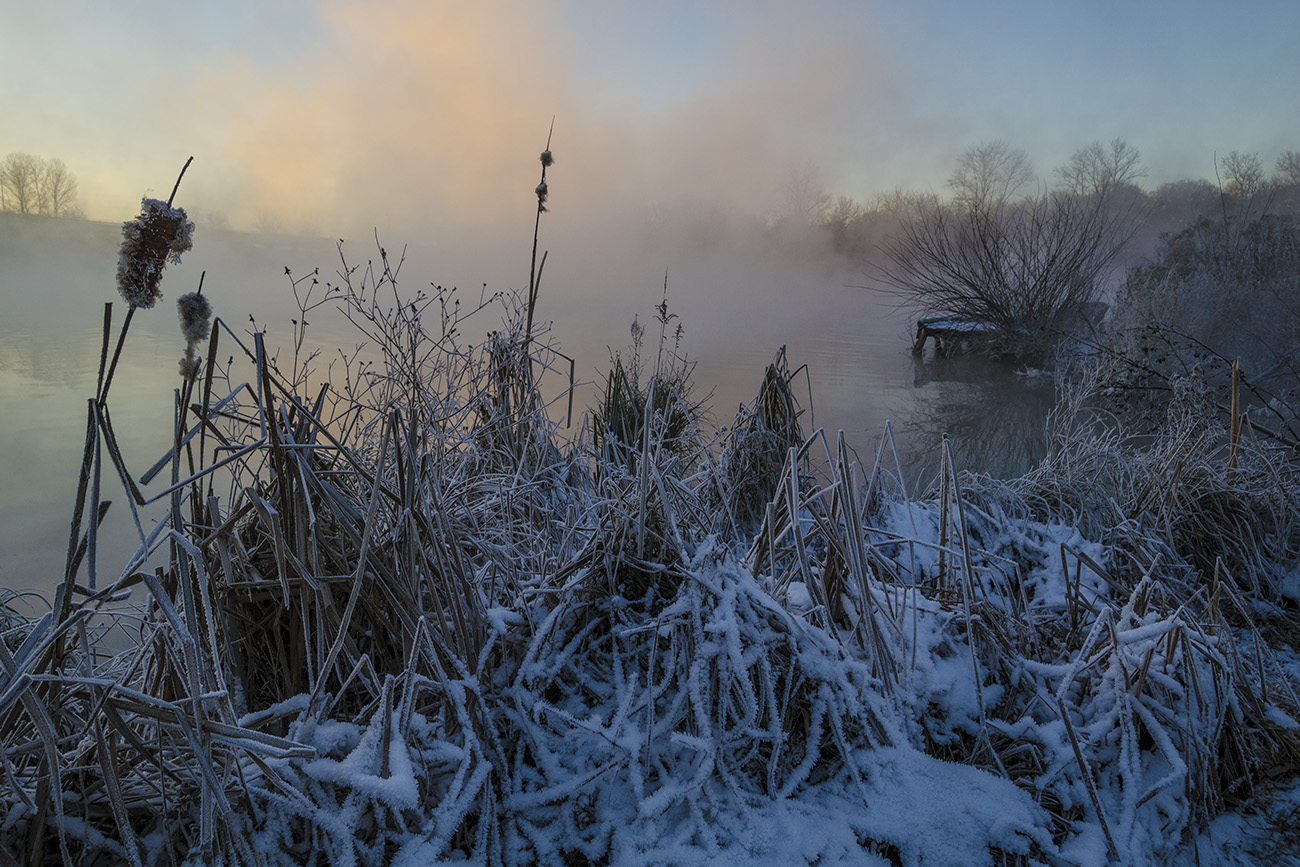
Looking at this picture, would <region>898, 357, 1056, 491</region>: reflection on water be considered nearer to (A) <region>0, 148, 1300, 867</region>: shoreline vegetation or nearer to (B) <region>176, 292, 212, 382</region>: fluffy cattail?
(A) <region>0, 148, 1300, 867</region>: shoreline vegetation

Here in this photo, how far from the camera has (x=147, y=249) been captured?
750 millimetres

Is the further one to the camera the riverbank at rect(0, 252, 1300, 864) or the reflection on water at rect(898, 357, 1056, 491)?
the reflection on water at rect(898, 357, 1056, 491)

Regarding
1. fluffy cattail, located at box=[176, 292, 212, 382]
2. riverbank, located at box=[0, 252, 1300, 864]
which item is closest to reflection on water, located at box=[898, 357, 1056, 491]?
riverbank, located at box=[0, 252, 1300, 864]

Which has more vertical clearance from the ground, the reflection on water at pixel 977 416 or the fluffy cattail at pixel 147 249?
the fluffy cattail at pixel 147 249

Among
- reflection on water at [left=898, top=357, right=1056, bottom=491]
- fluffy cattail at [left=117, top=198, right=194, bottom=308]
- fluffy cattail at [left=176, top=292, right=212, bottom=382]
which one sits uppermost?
fluffy cattail at [left=117, top=198, right=194, bottom=308]

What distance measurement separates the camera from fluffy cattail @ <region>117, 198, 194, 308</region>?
2.42 ft

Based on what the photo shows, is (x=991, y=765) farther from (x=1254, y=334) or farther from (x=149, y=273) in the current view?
(x=1254, y=334)

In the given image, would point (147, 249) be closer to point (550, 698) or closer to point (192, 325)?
point (192, 325)

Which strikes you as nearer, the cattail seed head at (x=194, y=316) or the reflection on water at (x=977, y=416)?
the cattail seed head at (x=194, y=316)

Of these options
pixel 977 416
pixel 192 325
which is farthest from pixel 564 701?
pixel 977 416

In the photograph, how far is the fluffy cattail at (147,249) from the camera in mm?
738

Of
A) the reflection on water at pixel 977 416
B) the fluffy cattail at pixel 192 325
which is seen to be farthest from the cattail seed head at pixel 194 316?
the reflection on water at pixel 977 416

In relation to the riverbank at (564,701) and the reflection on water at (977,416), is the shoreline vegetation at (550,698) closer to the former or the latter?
the riverbank at (564,701)

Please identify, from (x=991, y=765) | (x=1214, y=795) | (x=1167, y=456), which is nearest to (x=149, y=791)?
(x=991, y=765)
